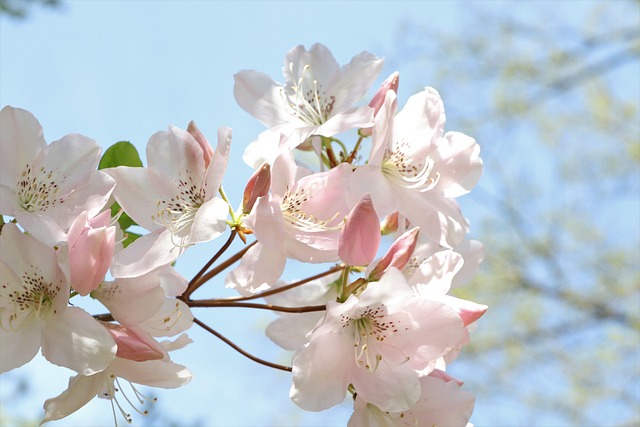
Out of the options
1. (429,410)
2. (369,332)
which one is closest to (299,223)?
(369,332)

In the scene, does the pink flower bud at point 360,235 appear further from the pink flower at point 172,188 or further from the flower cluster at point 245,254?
the pink flower at point 172,188

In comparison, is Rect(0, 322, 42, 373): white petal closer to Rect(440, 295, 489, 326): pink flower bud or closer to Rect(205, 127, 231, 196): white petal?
Rect(205, 127, 231, 196): white petal

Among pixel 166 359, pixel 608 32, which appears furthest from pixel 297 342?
pixel 608 32

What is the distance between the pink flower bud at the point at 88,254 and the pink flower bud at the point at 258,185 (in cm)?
13

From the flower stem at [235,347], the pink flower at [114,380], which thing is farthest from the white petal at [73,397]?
the flower stem at [235,347]

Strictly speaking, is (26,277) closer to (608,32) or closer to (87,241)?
(87,241)

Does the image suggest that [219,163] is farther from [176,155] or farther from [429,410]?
[429,410]

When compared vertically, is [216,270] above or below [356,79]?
below

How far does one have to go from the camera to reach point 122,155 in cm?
96

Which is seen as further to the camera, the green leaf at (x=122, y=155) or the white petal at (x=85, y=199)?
the green leaf at (x=122, y=155)

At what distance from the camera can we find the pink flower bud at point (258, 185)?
2.40 ft

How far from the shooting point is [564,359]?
16.9 feet

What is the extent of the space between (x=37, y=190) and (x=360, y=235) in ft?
0.94

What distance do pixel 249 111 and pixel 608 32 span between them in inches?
200
